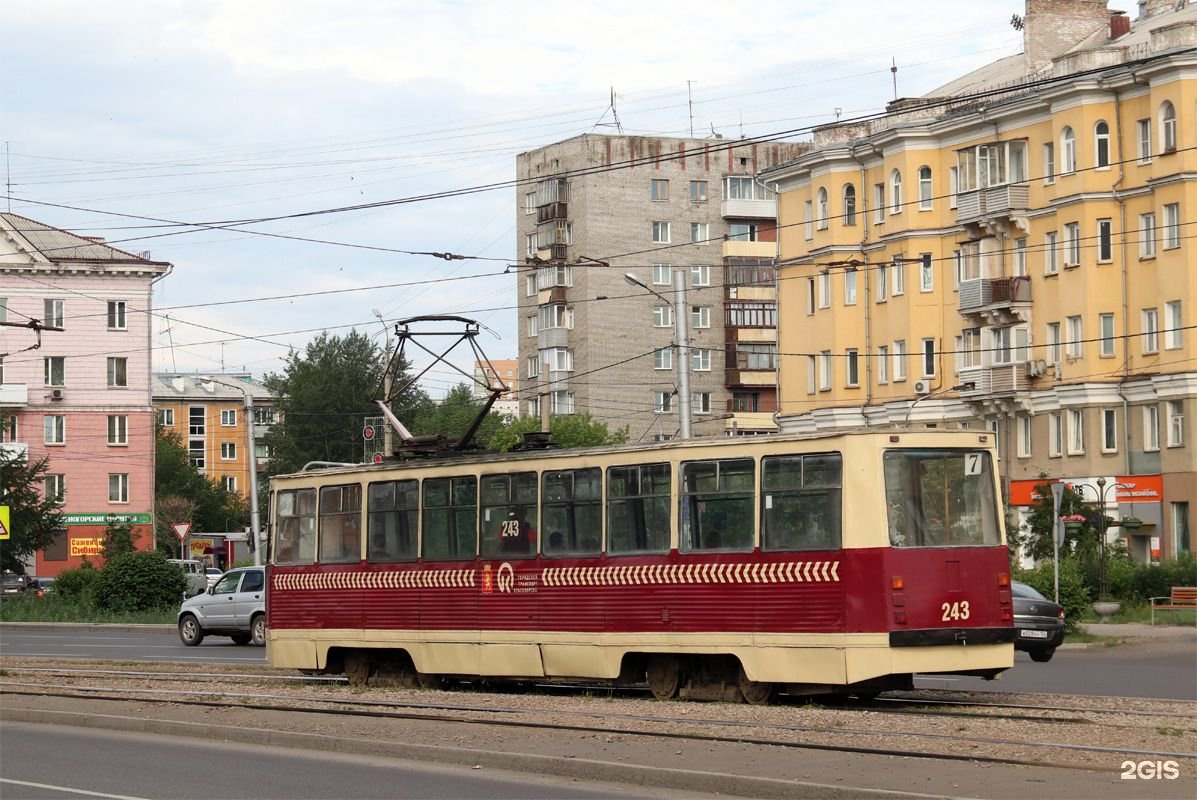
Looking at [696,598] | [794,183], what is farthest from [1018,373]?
[696,598]

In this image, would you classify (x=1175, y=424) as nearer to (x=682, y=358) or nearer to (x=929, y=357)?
(x=929, y=357)

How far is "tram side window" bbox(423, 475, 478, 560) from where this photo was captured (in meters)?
21.2

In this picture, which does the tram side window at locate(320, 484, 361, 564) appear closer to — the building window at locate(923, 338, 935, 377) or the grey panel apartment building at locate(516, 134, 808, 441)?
the building window at locate(923, 338, 935, 377)

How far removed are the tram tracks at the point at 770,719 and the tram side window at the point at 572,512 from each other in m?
1.59

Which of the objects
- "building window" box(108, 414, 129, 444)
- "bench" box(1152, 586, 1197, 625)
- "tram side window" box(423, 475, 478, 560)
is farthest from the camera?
"building window" box(108, 414, 129, 444)

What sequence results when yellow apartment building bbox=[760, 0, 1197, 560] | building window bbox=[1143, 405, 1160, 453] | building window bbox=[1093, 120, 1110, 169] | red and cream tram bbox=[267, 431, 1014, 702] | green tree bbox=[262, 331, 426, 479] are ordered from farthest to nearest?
1. green tree bbox=[262, 331, 426, 479]
2. building window bbox=[1093, 120, 1110, 169]
3. building window bbox=[1143, 405, 1160, 453]
4. yellow apartment building bbox=[760, 0, 1197, 560]
5. red and cream tram bbox=[267, 431, 1014, 702]

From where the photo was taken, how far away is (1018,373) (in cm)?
5816

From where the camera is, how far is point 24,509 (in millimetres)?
53188

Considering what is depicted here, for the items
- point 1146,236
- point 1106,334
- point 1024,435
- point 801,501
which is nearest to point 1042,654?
point 801,501

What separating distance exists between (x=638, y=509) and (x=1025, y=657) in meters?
11.9

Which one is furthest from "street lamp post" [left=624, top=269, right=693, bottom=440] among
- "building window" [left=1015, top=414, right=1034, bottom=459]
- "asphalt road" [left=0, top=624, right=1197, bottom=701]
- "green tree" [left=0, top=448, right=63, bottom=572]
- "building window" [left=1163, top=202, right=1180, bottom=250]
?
"building window" [left=1015, top=414, right=1034, bottom=459]

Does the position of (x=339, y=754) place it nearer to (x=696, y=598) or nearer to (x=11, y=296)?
(x=696, y=598)

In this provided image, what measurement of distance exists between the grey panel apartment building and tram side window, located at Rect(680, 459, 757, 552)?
220ft

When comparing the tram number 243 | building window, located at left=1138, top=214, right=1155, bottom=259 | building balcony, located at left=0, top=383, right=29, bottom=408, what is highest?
building window, located at left=1138, top=214, right=1155, bottom=259
